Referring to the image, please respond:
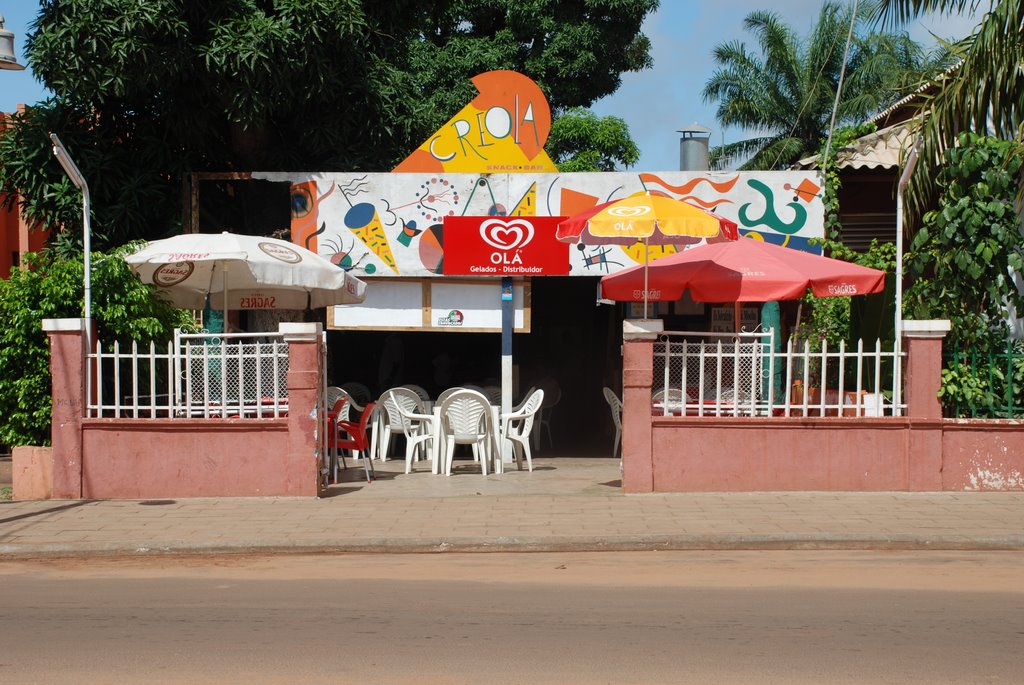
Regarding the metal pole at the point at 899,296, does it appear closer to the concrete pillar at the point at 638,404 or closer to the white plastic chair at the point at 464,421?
the concrete pillar at the point at 638,404

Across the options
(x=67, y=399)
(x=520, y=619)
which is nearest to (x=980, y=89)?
(x=520, y=619)

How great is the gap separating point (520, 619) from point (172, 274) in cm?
731

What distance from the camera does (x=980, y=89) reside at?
1169cm

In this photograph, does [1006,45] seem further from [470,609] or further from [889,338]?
[470,609]

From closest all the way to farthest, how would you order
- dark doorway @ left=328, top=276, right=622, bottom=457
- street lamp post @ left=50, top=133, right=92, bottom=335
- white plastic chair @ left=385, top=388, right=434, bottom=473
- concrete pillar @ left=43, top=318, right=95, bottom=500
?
street lamp post @ left=50, top=133, right=92, bottom=335 < concrete pillar @ left=43, top=318, right=95, bottom=500 < white plastic chair @ left=385, top=388, right=434, bottom=473 < dark doorway @ left=328, top=276, right=622, bottom=457

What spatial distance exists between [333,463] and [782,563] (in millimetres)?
5726

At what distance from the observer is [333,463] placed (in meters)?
12.4

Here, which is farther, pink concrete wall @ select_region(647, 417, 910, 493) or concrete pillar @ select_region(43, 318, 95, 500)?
pink concrete wall @ select_region(647, 417, 910, 493)

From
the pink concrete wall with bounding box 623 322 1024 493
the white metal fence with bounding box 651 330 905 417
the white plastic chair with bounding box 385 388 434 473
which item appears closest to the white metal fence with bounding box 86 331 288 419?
the white plastic chair with bounding box 385 388 434 473

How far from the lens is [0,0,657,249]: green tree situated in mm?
13992

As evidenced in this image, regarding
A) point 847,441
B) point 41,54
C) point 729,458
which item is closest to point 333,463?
point 729,458

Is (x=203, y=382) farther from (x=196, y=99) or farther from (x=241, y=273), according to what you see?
(x=196, y=99)

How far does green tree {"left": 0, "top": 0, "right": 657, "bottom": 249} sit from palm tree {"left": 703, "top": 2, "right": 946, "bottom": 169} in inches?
931

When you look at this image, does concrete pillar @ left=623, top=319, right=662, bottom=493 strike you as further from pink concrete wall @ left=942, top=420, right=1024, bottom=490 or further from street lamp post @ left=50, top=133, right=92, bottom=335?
street lamp post @ left=50, top=133, right=92, bottom=335
